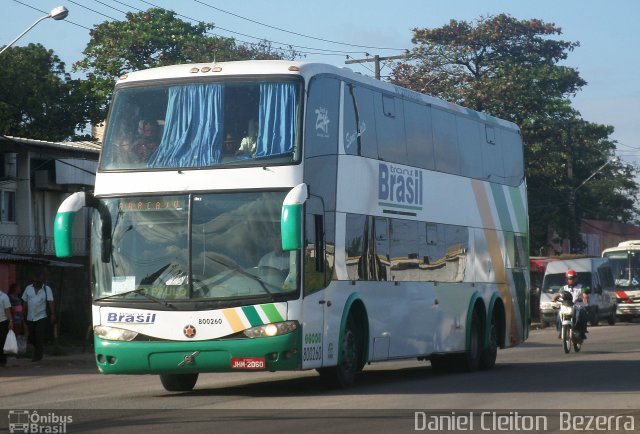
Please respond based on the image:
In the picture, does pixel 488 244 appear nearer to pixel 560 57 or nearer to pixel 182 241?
pixel 182 241

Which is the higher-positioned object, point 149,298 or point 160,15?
point 160,15

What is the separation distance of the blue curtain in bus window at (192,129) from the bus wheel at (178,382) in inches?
120

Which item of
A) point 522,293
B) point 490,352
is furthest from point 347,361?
point 522,293

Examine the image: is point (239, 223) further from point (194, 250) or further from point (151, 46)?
point (151, 46)

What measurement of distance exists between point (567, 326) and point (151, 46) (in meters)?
41.3

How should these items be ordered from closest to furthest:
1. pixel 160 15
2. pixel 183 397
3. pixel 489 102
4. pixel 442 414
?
pixel 442 414, pixel 183 397, pixel 489 102, pixel 160 15

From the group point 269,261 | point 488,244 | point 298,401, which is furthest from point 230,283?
point 488,244

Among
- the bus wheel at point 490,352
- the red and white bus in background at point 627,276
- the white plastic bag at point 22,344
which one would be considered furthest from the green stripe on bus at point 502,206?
the red and white bus in background at point 627,276

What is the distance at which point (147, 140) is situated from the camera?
16.0 m

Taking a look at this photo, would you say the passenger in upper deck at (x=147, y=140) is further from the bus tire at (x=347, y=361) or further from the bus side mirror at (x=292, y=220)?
the bus tire at (x=347, y=361)

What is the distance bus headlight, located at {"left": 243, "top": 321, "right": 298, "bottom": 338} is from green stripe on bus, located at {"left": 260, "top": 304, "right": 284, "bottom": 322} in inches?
2.3

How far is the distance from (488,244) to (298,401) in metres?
8.30

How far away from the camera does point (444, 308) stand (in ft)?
66.8

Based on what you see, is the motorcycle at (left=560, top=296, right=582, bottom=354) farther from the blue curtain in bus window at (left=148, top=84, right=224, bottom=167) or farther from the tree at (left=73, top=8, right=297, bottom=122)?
the tree at (left=73, top=8, right=297, bottom=122)
